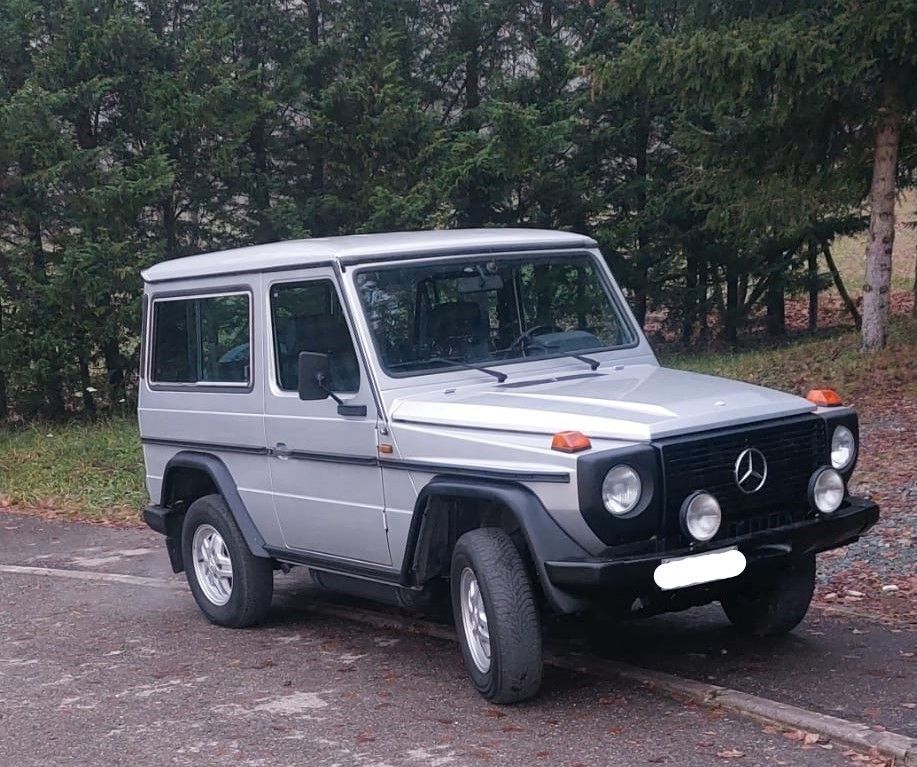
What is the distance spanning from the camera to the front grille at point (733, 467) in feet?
17.4

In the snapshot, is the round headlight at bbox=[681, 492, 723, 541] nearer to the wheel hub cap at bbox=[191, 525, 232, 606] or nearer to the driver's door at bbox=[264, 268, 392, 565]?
the driver's door at bbox=[264, 268, 392, 565]

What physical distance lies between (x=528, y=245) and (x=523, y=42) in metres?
17.6

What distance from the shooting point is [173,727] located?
566cm

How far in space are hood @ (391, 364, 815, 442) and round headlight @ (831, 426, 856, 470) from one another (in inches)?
7.3

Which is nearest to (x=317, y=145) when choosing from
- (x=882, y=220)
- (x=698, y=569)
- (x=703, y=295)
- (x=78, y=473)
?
(x=703, y=295)

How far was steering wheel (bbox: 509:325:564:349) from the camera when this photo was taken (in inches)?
262

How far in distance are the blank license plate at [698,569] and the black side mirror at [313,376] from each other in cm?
200

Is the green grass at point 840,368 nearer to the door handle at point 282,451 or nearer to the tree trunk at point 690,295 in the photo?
the tree trunk at point 690,295

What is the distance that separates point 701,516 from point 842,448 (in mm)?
942

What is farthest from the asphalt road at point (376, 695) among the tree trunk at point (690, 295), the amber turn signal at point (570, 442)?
the tree trunk at point (690, 295)

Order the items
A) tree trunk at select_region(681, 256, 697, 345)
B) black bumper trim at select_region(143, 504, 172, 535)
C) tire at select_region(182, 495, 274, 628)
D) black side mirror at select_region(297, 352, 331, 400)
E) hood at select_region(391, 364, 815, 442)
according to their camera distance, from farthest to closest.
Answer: tree trunk at select_region(681, 256, 697, 345) < black bumper trim at select_region(143, 504, 172, 535) < tire at select_region(182, 495, 274, 628) < black side mirror at select_region(297, 352, 331, 400) < hood at select_region(391, 364, 815, 442)

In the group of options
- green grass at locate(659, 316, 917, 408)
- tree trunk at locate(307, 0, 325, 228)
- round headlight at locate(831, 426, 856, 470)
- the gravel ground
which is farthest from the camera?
tree trunk at locate(307, 0, 325, 228)

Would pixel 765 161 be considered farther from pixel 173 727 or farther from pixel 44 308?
pixel 173 727

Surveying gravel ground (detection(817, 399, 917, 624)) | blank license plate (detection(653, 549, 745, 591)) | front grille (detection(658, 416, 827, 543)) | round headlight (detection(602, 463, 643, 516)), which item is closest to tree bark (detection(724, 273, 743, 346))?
gravel ground (detection(817, 399, 917, 624))
